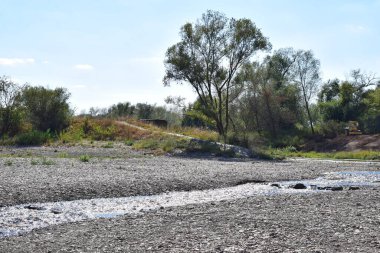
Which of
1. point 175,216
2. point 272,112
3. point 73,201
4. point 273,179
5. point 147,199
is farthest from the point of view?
point 272,112

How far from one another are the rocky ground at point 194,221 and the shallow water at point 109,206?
2.09 feet

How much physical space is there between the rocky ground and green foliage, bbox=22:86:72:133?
29.1m

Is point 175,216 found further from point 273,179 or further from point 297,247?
point 273,179

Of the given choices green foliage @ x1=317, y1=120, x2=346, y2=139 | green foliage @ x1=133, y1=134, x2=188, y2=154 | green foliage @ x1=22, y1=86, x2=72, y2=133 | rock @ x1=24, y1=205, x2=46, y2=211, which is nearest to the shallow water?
rock @ x1=24, y1=205, x2=46, y2=211

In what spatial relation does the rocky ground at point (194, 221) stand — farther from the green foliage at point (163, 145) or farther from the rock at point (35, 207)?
the green foliage at point (163, 145)

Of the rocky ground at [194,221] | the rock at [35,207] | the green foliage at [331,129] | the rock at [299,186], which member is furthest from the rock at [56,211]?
the green foliage at [331,129]

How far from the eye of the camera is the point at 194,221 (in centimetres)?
1284

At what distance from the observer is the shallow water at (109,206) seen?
12.9 metres

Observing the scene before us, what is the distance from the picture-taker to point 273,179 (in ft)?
79.8

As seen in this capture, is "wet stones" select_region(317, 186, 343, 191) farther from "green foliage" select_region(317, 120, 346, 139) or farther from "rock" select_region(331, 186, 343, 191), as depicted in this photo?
"green foliage" select_region(317, 120, 346, 139)

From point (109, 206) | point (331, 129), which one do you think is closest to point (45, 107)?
point (331, 129)

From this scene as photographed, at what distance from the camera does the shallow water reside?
Answer: 12898mm

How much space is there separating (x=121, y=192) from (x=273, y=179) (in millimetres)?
8546

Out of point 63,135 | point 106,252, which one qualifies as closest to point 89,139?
point 63,135
